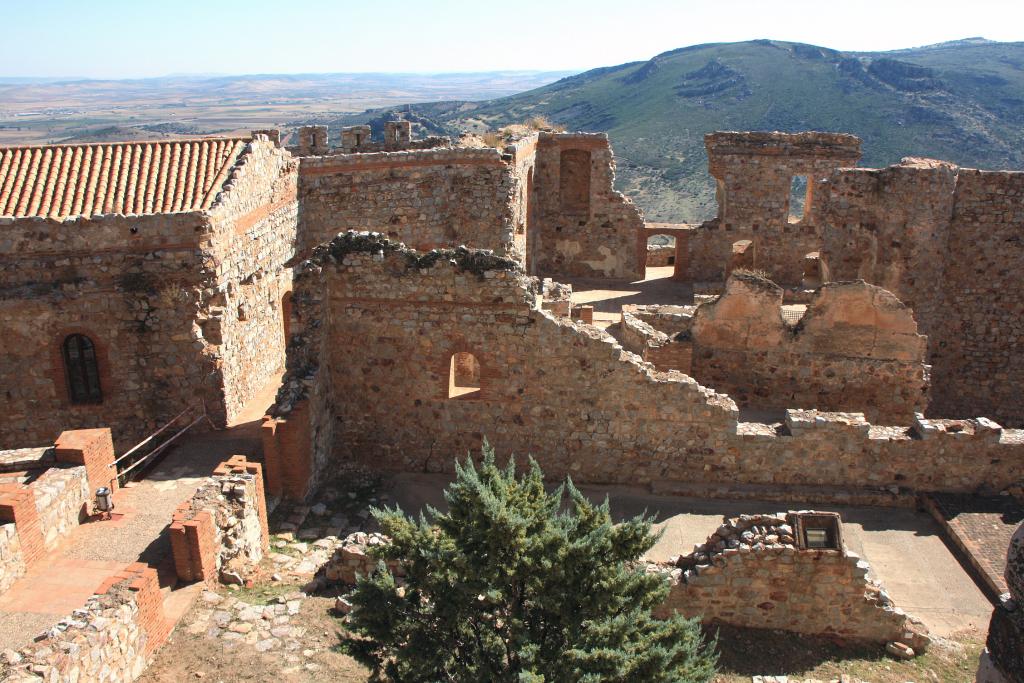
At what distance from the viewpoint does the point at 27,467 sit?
10.7 m

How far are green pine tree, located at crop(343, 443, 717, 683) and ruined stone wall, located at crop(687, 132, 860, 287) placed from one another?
16788mm

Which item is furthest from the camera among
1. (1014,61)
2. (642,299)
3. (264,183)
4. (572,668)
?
(1014,61)

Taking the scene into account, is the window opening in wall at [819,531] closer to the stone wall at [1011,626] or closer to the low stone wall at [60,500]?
the stone wall at [1011,626]

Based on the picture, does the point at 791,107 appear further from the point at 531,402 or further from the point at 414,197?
the point at 531,402

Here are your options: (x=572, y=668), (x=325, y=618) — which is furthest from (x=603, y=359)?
(x=572, y=668)

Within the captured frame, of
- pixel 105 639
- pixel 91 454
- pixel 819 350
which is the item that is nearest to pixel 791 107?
pixel 819 350

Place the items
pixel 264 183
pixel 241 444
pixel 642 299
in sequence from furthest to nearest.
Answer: pixel 642 299
pixel 264 183
pixel 241 444

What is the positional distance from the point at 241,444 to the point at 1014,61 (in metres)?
91.7

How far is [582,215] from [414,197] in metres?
5.61

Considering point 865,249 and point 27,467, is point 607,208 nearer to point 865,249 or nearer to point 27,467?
point 865,249

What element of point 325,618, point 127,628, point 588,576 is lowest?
point 325,618

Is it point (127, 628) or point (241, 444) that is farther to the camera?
point (241, 444)

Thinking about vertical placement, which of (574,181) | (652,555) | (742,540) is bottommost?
(652,555)

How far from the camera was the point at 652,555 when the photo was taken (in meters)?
10.2
